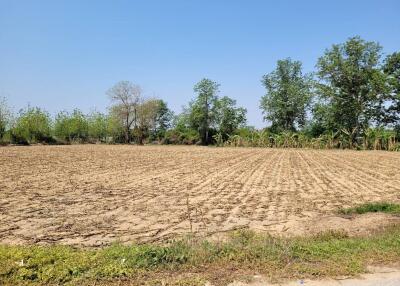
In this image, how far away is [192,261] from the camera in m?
4.88

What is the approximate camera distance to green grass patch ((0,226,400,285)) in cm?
438

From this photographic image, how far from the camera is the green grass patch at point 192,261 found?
14.4 feet

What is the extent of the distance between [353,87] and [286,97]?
1575 centimetres

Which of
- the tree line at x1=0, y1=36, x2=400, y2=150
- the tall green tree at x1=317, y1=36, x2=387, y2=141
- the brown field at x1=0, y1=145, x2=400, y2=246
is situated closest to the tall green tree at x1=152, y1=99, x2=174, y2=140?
the tree line at x1=0, y1=36, x2=400, y2=150

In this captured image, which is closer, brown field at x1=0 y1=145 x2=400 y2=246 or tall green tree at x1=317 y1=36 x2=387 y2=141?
brown field at x1=0 y1=145 x2=400 y2=246

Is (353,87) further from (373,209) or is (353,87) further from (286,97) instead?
(373,209)

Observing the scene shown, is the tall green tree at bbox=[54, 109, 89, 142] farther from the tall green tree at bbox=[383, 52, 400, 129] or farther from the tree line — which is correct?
the tall green tree at bbox=[383, 52, 400, 129]

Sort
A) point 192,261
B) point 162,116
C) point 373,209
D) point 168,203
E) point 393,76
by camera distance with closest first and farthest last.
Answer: point 192,261
point 373,209
point 168,203
point 393,76
point 162,116

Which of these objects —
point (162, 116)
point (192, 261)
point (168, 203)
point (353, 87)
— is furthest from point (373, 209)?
point (162, 116)

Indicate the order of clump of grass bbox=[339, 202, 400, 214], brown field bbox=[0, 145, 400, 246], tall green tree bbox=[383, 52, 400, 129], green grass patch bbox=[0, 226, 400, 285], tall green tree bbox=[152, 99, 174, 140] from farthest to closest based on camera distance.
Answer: tall green tree bbox=[152, 99, 174, 140], tall green tree bbox=[383, 52, 400, 129], clump of grass bbox=[339, 202, 400, 214], brown field bbox=[0, 145, 400, 246], green grass patch bbox=[0, 226, 400, 285]

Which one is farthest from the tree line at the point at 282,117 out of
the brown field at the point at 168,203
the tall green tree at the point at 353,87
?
the brown field at the point at 168,203

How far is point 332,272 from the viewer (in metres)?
4.56

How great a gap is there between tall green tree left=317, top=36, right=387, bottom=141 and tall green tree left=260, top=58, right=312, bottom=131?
1133cm

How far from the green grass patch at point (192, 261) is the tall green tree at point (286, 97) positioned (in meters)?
57.7
